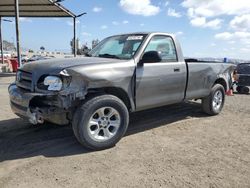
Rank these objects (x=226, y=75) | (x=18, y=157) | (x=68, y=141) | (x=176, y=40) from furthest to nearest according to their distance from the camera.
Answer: (x=226, y=75), (x=176, y=40), (x=68, y=141), (x=18, y=157)

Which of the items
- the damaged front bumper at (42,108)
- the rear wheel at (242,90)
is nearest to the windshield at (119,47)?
the damaged front bumper at (42,108)

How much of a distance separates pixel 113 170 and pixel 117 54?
2.53 meters

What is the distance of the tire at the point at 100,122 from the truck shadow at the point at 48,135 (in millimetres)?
268

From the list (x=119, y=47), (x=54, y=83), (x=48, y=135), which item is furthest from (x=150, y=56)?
(x=48, y=135)

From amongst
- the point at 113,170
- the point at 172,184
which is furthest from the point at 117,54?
the point at 172,184

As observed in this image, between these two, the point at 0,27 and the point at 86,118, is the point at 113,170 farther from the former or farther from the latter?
the point at 0,27

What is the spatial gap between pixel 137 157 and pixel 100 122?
0.83 metres

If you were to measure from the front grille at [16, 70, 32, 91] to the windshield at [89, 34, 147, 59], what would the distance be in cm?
165

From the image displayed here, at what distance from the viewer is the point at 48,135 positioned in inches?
231

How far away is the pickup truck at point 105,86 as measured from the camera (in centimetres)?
479

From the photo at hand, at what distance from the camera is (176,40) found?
669 cm

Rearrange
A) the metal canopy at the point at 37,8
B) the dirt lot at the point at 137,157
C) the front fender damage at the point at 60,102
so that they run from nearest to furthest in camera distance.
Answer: the dirt lot at the point at 137,157 < the front fender damage at the point at 60,102 < the metal canopy at the point at 37,8

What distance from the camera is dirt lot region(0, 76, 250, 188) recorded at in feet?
13.2

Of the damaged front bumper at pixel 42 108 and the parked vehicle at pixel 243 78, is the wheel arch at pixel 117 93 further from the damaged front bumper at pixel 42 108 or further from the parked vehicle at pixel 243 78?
the parked vehicle at pixel 243 78
